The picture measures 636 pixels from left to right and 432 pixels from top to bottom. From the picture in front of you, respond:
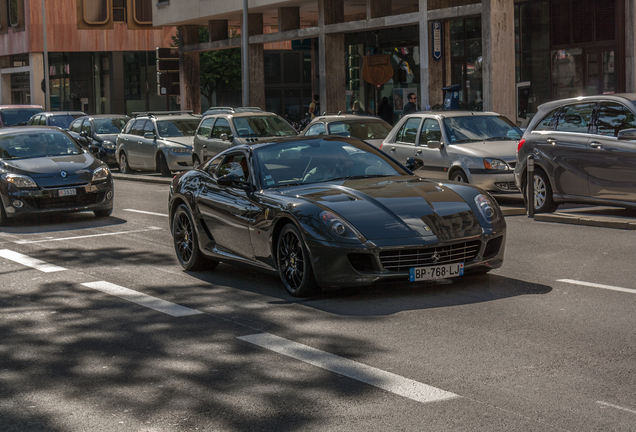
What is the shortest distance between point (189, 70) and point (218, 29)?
3.82 m

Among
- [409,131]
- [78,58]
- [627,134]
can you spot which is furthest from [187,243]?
[78,58]

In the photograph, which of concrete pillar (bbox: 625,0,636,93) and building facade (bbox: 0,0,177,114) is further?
building facade (bbox: 0,0,177,114)

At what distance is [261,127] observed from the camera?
22.5 m

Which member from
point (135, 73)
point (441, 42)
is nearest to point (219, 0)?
point (441, 42)

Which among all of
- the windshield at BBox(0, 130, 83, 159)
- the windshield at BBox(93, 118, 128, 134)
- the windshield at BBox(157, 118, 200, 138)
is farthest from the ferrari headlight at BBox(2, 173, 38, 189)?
the windshield at BBox(93, 118, 128, 134)

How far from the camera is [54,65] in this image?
70562 millimetres

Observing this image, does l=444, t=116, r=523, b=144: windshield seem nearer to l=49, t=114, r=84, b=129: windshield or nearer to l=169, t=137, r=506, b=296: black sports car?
l=169, t=137, r=506, b=296: black sports car

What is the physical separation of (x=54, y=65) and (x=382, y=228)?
6671 cm

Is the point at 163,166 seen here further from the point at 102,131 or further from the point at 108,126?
the point at 108,126

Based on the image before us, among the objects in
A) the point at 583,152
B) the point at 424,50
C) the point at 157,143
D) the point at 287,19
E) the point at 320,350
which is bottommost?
the point at 320,350

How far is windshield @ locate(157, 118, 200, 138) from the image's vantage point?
25766mm

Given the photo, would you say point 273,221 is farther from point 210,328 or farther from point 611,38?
point 611,38

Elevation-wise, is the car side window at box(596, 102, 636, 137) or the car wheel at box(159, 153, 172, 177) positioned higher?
the car side window at box(596, 102, 636, 137)

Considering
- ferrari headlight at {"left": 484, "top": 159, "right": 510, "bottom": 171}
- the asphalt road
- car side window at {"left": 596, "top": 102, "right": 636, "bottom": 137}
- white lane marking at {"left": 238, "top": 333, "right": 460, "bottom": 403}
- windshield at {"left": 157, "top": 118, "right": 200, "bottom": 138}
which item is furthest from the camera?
windshield at {"left": 157, "top": 118, "right": 200, "bottom": 138}
